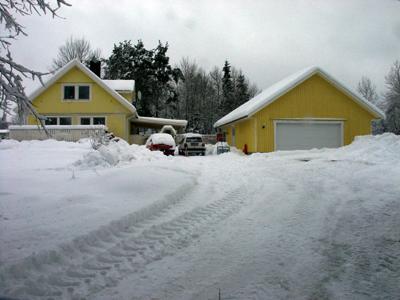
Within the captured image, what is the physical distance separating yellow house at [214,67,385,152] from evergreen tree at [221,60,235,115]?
30.9 m

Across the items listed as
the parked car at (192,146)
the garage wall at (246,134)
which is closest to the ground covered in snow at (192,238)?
the garage wall at (246,134)

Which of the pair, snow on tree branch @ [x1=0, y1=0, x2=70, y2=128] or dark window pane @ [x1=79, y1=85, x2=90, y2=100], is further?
dark window pane @ [x1=79, y1=85, x2=90, y2=100]

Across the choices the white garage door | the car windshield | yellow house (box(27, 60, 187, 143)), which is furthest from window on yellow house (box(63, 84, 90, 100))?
the white garage door

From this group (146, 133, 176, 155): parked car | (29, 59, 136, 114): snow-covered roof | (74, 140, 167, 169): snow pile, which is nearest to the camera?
(74, 140, 167, 169): snow pile

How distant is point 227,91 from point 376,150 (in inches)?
1639

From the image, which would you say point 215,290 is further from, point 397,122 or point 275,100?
point 397,122

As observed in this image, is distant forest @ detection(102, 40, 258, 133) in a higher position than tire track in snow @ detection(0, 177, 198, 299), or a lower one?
higher

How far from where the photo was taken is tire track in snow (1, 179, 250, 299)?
3.20 meters

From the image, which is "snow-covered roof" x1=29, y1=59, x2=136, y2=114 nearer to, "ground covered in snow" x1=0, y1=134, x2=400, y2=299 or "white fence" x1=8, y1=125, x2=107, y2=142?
"white fence" x1=8, y1=125, x2=107, y2=142

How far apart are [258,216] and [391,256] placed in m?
2.21

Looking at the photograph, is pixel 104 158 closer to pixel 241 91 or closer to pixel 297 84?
pixel 297 84

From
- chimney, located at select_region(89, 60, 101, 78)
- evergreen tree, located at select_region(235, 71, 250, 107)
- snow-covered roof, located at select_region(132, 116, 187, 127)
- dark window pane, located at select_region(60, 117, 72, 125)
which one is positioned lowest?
dark window pane, located at select_region(60, 117, 72, 125)

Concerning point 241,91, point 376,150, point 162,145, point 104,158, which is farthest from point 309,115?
point 241,91

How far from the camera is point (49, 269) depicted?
3541mm
